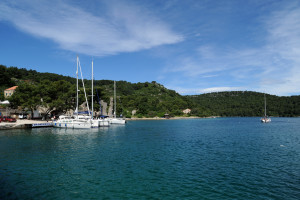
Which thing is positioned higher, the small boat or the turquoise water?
the small boat

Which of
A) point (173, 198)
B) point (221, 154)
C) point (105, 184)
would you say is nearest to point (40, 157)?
point (105, 184)

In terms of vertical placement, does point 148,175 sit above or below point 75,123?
below

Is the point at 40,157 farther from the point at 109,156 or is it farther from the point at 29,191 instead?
the point at 29,191

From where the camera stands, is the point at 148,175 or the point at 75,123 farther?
the point at 75,123

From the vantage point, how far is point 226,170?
1878 cm

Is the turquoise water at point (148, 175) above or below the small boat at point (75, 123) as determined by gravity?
below

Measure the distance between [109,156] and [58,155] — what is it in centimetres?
620

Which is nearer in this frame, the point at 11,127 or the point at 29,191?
the point at 29,191

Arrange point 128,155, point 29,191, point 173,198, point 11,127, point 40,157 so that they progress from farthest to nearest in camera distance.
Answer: point 11,127
point 128,155
point 40,157
point 29,191
point 173,198

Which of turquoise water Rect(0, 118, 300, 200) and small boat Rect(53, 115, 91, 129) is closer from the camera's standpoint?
turquoise water Rect(0, 118, 300, 200)

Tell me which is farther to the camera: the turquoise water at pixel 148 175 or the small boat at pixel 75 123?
the small boat at pixel 75 123

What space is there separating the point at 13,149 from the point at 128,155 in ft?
52.4

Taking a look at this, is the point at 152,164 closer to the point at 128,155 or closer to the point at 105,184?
the point at 128,155

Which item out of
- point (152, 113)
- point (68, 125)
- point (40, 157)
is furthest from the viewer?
point (152, 113)
